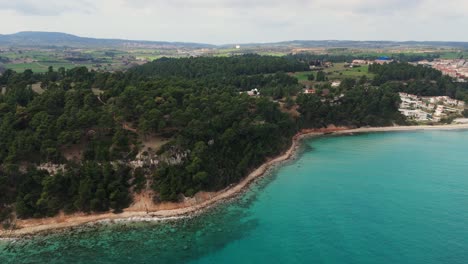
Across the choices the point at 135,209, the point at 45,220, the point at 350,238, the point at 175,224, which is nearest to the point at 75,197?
the point at 45,220

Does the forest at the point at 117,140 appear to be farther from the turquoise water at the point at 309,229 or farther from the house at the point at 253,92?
the house at the point at 253,92

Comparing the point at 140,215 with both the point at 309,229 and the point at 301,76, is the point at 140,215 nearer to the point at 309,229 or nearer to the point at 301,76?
the point at 309,229

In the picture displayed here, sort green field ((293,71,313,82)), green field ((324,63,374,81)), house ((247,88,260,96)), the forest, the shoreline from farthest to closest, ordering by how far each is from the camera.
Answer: green field ((324,63,374,81))
green field ((293,71,313,82))
house ((247,88,260,96))
the forest
the shoreline

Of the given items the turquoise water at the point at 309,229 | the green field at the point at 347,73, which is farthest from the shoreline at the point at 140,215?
the green field at the point at 347,73

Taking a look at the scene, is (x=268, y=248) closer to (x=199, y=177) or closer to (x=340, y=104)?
(x=199, y=177)

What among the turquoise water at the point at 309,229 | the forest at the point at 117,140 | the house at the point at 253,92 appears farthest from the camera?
the house at the point at 253,92

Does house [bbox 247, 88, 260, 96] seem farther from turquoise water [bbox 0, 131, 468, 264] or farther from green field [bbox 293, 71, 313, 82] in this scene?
turquoise water [bbox 0, 131, 468, 264]

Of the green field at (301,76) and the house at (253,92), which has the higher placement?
the green field at (301,76)

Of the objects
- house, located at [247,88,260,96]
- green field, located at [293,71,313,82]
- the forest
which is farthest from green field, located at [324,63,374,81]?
the forest
